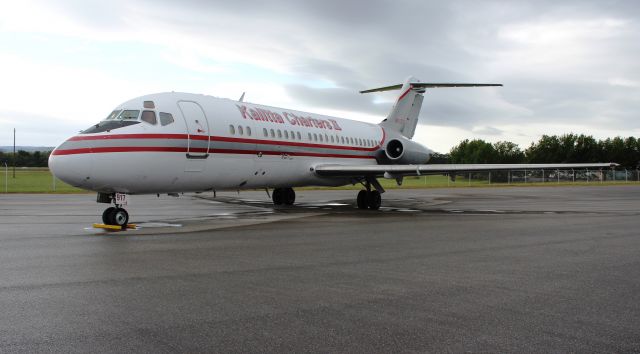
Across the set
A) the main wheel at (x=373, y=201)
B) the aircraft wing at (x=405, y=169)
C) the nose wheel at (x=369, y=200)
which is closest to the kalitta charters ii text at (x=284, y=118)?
the aircraft wing at (x=405, y=169)

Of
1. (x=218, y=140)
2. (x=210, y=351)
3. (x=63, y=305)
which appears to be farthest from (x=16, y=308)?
(x=218, y=140)

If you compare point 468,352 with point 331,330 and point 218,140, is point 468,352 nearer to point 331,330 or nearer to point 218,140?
point 331,330

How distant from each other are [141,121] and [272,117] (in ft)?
18.5

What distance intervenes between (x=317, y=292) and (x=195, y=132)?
9197 mm

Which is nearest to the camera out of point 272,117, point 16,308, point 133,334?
point 133,334

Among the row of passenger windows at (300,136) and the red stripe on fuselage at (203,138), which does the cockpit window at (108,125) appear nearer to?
the red stripe on fuselage at (203,138)

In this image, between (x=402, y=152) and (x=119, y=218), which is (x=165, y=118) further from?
(x=402, y=152)

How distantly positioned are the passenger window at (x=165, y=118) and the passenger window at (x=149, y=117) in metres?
0.18

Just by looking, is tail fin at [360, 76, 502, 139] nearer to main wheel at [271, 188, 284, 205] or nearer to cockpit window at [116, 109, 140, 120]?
main wheel at [271, 188, 284, 205]

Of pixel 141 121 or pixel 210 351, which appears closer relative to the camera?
pixel 210 351

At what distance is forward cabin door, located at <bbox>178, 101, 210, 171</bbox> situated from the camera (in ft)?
45.4

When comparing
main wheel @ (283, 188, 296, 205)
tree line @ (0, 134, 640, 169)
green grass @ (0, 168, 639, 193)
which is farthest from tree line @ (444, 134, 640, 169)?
main wheel @ (283, 188, 296, 205)

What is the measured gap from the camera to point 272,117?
17.9m

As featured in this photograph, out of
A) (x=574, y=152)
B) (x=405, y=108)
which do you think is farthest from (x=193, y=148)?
(x=574, y=152)
